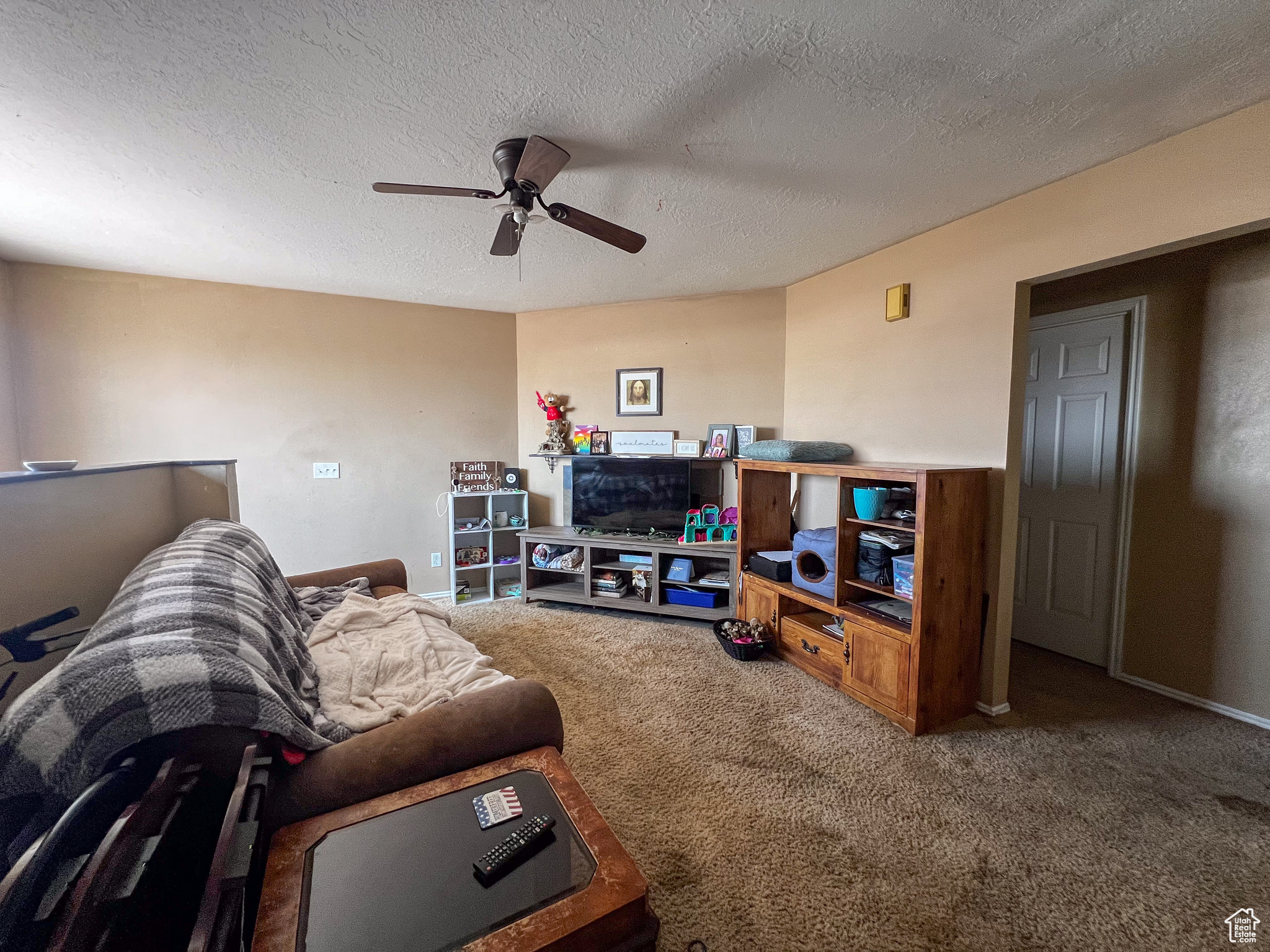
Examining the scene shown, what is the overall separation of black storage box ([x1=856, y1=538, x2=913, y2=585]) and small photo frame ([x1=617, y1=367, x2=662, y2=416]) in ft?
6.27

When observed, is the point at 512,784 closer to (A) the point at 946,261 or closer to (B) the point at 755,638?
(B) the point at 755,638

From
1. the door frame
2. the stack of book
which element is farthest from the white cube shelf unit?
the door frame

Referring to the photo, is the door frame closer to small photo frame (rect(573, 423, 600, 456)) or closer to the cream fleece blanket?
small photo frame (rect(573, 423, 600, 456))

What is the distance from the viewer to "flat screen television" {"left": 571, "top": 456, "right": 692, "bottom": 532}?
3590 mm

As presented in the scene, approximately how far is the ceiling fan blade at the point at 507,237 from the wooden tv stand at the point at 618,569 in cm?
207

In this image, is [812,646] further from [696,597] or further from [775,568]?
[696,597]

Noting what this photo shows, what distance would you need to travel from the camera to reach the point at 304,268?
3.00m

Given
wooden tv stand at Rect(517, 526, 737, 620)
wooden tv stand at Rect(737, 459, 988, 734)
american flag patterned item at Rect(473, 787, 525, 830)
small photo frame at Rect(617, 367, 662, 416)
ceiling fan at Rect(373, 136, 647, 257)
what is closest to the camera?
american flag patterned item at Rect(473, 787, 525, 830)

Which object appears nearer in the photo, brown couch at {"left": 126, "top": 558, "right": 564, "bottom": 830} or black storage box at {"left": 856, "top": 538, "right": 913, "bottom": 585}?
brown couch at {"left": 126, "top": 558, "right": 564, "bottom": 830}

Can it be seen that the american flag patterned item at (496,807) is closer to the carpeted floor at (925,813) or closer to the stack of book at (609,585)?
the carpeted floor at (925,813)

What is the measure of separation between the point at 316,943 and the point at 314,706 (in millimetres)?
790

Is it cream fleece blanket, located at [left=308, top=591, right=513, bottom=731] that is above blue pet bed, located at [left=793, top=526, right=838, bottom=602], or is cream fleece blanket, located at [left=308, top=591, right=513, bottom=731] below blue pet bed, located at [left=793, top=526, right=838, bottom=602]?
below

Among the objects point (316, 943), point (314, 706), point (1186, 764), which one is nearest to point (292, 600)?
point (314, 706)

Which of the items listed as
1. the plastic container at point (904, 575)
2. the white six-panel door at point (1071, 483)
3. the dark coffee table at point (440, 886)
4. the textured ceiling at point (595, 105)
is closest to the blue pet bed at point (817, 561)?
the plastic container at point (904, 575)
